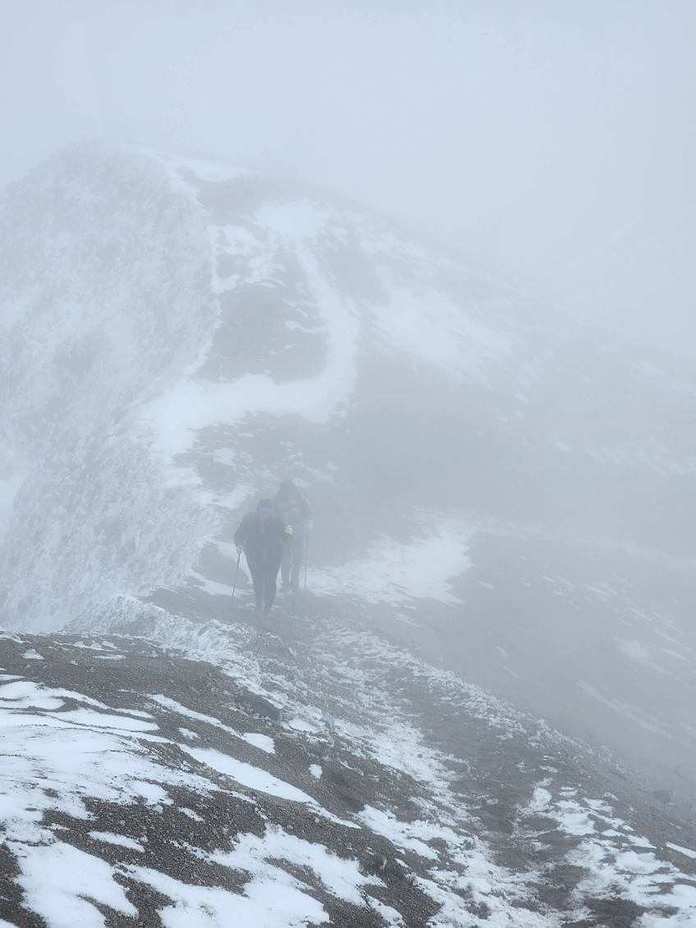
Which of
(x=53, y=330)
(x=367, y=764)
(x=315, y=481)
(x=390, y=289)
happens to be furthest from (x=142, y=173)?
(x=367, y=764)

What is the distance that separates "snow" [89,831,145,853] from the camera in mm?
5961

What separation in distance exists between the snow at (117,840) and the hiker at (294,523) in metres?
19.6

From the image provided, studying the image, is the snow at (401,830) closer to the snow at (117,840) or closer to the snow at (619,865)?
the snow at (619,865)

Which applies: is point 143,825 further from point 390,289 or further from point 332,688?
point 390,289

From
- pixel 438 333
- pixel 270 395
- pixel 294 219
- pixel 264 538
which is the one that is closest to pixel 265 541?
pixel 264 538

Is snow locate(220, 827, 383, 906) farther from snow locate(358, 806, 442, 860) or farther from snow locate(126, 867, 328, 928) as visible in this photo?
snow locate(358, 806, 442, 860)

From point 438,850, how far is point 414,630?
17.7 meters

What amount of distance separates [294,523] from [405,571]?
29.7 ft

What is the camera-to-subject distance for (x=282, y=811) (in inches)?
326

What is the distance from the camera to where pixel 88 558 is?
33.0 metres

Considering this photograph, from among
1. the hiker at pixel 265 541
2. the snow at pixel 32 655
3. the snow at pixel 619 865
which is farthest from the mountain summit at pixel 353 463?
the hiker at pixel 265 541

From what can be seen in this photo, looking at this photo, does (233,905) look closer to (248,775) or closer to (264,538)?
(248,775)

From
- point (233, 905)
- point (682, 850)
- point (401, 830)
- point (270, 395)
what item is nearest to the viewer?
point (233, 905)

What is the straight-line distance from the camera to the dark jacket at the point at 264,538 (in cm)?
2156
